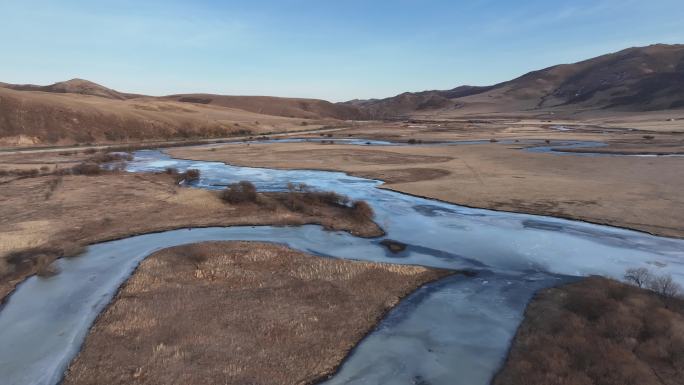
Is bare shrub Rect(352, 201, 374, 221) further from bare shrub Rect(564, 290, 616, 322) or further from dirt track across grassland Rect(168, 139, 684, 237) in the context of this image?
bare shrub Rect(564, 290, 616, 322)

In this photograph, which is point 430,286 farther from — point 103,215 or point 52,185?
point 52,185

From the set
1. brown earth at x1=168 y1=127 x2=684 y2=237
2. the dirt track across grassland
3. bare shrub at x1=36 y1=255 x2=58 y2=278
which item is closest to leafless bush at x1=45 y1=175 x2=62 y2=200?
bare shrub at x1=36 y1=255 x2=58 y2=278

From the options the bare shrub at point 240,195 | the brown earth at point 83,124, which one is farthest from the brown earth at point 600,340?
the brown earth at point 83,124

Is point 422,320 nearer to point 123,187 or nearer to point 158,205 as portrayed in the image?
point 158,205

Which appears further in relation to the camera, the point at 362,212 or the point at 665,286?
the point at 362,212

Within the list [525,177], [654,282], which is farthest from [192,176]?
[654,282]

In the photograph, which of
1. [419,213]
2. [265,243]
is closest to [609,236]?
[419,213]

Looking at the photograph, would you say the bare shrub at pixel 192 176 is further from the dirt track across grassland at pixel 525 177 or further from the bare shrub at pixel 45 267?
the bare shrub at pixel 45 267
